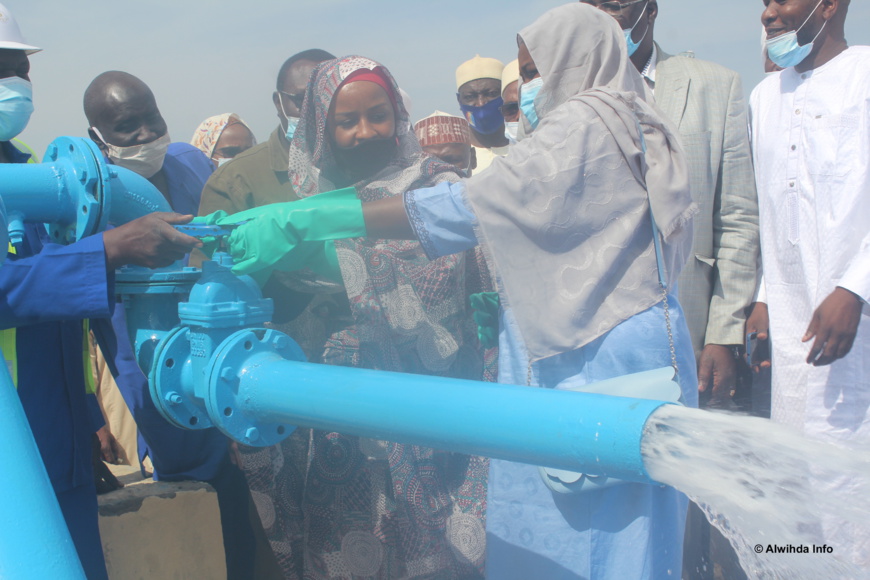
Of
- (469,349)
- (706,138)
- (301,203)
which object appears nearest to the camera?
(301,203)

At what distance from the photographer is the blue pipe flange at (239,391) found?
5.05ft

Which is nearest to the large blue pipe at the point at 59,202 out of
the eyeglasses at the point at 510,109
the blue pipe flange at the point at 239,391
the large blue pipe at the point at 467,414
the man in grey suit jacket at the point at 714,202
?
the blue pipe flange at the point at 239,391

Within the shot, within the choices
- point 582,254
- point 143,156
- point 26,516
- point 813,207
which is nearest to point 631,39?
point 813,207

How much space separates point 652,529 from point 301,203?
1176mm

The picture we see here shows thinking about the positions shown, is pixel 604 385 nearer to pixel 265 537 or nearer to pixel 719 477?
pixel 719 477

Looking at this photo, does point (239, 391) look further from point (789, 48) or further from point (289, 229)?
point (789, 48)

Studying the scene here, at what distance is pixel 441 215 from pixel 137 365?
118cm

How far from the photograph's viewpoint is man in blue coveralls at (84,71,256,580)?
2.44m

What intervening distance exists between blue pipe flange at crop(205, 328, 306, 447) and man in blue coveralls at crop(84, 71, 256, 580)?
2.60 ft

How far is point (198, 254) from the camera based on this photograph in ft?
7.68

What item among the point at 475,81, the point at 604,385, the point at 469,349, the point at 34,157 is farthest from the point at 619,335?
the point at 475,81

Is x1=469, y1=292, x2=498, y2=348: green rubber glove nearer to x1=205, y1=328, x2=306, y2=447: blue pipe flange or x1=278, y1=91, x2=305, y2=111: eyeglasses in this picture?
x1=205, y1=328, x2=306, y2=447: blue pipe flange

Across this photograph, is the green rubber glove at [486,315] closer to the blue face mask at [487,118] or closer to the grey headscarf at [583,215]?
the grey headscarf at [583,215]

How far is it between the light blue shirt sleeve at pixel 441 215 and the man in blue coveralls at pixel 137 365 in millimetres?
978
